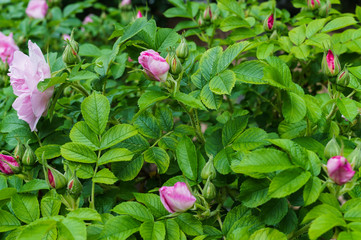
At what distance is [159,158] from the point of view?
76 centimetres

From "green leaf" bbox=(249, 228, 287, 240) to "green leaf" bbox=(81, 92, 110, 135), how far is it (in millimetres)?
338

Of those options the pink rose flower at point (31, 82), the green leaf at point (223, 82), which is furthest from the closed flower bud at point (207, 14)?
the pink rose flower at point (31, 82)

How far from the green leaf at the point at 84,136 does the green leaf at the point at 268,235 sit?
33 centimetres

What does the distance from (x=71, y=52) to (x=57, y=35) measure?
3.96ft

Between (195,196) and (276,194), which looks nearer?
(276,194)

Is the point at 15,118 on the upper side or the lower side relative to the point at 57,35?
upper

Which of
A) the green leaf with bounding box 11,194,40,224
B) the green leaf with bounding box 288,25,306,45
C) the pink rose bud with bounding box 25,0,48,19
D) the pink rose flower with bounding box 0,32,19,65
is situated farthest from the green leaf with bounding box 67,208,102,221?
the pink rose bud with bounding box 25,0,48,19

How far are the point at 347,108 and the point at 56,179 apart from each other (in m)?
0.52

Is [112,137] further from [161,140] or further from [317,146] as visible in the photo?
[317,146]

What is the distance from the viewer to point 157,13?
341cm

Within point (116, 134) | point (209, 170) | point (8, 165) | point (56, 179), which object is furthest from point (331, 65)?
point (8, 165)

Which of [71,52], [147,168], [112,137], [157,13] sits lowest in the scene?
[157,13]

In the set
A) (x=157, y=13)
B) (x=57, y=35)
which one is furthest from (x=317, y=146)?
(x=157, y=13)

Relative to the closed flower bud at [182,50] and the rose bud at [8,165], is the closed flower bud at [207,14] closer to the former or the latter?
the closed flower bud at [182,50]
